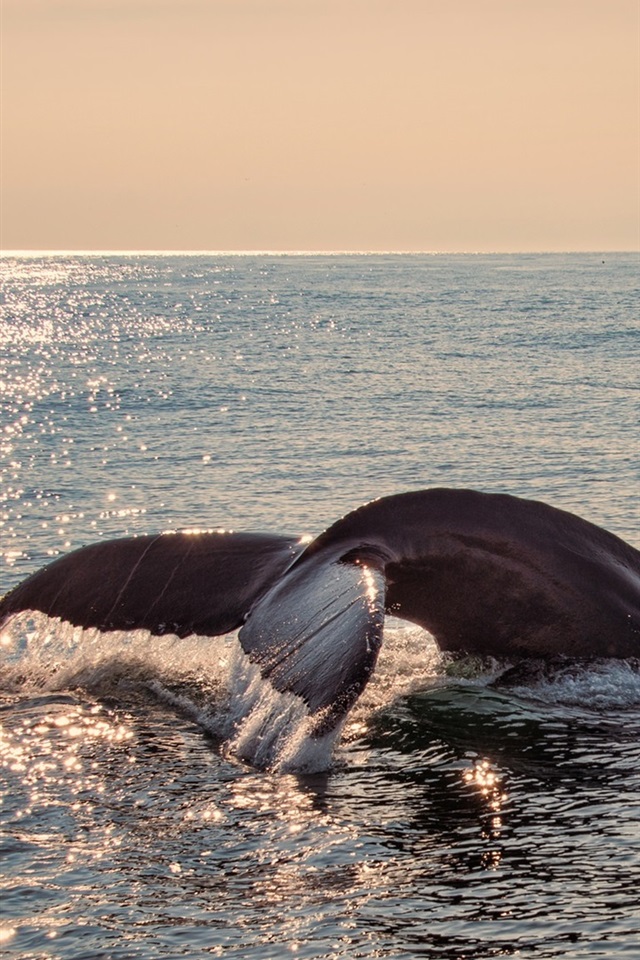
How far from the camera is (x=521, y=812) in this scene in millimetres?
5438

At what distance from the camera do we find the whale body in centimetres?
615

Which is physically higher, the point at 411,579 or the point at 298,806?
the point at 411,579

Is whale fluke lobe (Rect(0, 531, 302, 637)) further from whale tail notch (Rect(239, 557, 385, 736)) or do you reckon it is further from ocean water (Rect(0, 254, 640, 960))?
whale tail notch (Rect(239, 557, 385, 736))

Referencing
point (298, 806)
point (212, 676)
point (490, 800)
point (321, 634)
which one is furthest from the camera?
point (212, 676)

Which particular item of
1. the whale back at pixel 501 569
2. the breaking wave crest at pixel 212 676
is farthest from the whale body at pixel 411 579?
the breaking wave crest at pixel 212 676

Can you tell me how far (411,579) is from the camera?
6438 mm

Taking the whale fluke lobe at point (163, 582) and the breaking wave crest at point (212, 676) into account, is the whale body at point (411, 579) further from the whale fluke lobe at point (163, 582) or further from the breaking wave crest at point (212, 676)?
the breaking wave crest at point (212, 676)

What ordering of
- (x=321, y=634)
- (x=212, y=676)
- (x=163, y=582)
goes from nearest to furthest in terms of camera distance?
1. (x=321, y=634)
2. (x=163, y=582)
3. (x=212, y=676)

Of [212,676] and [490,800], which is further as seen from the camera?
[212,676]

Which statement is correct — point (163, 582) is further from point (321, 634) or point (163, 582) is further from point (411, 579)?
point (321, 634)

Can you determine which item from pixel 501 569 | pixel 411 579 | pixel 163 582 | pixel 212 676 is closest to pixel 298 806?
pixel 411 579

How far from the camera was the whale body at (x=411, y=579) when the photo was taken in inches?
242

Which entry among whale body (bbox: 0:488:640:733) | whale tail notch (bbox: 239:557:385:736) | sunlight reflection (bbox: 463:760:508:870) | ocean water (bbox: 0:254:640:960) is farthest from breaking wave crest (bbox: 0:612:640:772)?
sunlight reflection (bbox: 463:760:508:870)

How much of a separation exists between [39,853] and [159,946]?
91 cm
